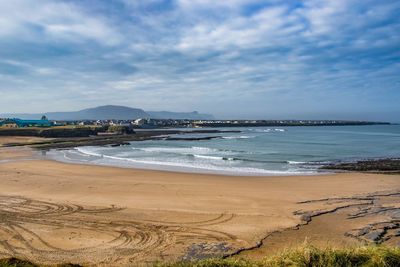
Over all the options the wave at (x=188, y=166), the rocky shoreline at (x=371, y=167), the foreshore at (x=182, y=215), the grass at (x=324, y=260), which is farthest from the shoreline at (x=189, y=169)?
the grass at (x=324, y=260)

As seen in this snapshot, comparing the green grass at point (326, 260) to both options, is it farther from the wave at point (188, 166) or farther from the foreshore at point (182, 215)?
the wave at point (188, 166)

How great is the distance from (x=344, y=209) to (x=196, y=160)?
16.9m

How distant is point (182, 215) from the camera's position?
459 inches

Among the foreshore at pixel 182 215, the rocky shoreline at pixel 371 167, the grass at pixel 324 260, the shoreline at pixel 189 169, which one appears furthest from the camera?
the rocky shoreline at pixel 371 167

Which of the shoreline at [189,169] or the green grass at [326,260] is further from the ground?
the green grass at [326,260]

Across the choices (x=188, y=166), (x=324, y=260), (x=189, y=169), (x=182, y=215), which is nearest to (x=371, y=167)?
(x=189, y=169)

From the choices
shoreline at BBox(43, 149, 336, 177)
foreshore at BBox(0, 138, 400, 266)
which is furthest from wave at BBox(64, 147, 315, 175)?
foreshore at BBox(0, 138, 400, 266)

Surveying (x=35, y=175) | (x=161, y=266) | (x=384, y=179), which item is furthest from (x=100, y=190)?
(x=384, y=179)

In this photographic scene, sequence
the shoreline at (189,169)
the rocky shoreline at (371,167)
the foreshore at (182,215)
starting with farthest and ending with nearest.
Answer: the rocky shoreline at (371,167)
the shoreline at (189,169)
the foreshore at (182,215)

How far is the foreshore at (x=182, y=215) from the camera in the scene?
8.63 m

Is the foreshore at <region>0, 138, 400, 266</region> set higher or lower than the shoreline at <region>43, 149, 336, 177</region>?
higher

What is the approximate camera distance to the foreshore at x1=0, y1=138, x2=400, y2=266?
8.63m

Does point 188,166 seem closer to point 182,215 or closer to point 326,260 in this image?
point 182,215

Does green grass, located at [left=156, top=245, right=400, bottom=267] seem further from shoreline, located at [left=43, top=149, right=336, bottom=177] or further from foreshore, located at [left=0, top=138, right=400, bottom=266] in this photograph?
shoreline, located at [left=43, top=149, right=336, bottom=177]
